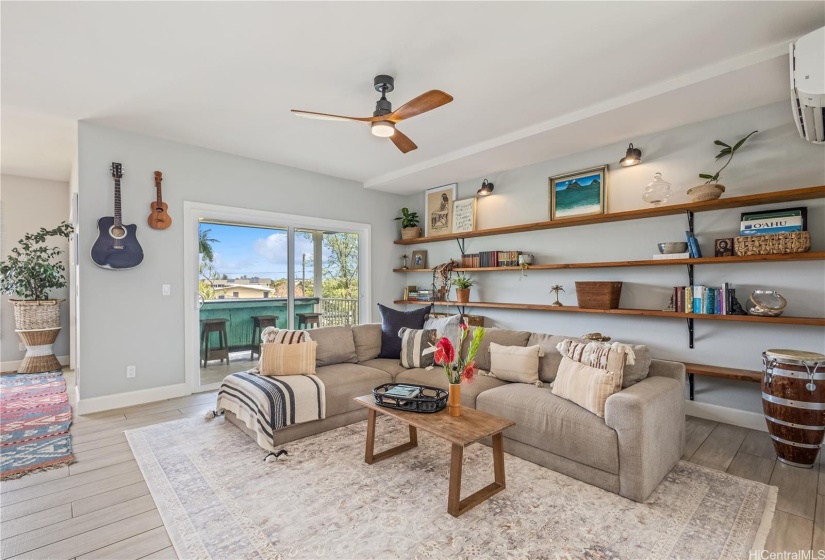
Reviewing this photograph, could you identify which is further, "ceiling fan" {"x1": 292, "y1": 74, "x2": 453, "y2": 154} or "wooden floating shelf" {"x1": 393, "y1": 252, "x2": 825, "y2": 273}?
"wooden floating shelf" {"x1": 393, "y1": 252, "x2": 825, "y2": 273}

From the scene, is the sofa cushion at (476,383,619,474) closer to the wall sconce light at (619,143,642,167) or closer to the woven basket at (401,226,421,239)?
the wall sconce light at (619,143,642,167)

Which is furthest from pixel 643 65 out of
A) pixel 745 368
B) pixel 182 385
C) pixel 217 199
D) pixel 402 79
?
pixel 182 385

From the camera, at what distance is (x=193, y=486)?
2.30 metres

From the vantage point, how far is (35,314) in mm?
4945

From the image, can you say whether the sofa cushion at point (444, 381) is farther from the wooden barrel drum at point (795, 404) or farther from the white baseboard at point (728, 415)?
the white baseboard at point (728, 415)

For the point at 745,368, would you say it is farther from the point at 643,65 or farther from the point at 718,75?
the point at 643,65

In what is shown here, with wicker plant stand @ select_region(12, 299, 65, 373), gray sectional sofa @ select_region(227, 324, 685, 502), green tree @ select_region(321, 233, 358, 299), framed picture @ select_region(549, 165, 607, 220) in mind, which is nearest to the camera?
gray sectional sofa @ select_region(227, 324, 685, 502)

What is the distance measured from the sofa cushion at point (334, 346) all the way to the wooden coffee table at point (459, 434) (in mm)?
1185

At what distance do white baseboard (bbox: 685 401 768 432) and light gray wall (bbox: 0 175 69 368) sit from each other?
311 inches

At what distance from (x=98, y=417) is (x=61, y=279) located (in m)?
2.97

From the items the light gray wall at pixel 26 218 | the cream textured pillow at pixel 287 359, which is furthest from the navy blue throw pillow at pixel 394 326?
the light gray wall at pixel 26 218

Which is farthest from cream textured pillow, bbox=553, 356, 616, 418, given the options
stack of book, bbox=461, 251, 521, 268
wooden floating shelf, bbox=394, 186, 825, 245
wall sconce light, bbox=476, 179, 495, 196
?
wall sconce light, bbox=476, 179, 495, 196

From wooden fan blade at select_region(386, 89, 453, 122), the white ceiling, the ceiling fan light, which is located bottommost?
the ceiling fan light

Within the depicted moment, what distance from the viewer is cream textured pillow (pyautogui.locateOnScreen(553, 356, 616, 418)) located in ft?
7.77
